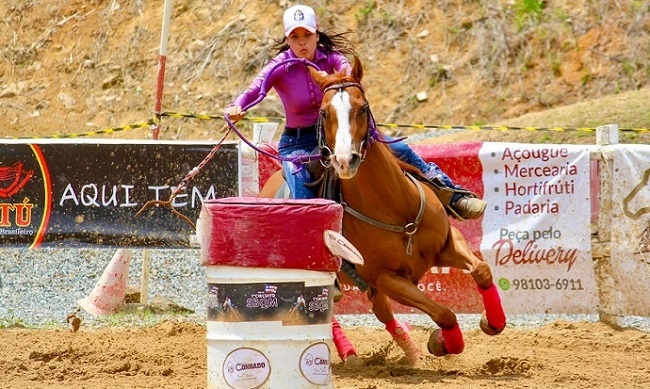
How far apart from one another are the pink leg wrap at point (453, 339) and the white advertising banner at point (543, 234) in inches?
104

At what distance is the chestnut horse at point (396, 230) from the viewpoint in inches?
292

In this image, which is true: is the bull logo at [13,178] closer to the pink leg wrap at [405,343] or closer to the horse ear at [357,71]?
the pink leg wrap at [405,343]

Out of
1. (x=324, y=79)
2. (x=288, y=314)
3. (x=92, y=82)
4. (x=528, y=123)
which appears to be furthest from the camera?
(x=92, y=82)

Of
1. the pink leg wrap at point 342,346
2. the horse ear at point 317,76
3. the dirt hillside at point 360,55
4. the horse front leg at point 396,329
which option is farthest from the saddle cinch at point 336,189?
the dirt hillside at point 360,55

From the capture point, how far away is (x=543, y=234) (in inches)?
401

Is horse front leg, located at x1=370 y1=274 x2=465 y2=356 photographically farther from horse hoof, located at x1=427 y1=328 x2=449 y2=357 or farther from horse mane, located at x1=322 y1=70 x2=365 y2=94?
horse mane, located at x1=322 y1=70 x2=365 y2=94

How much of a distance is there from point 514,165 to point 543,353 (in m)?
2.13

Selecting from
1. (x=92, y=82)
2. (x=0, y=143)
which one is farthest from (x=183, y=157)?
(x=92, y=82)

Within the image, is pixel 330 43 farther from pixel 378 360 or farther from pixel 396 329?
pixel 378 360

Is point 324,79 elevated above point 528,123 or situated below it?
below

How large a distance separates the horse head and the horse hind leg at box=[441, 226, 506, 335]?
120 cm

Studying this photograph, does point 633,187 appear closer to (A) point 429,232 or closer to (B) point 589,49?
(A) point 429,232

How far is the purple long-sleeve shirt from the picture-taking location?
812 centimetres

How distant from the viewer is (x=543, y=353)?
8766 millimetres
